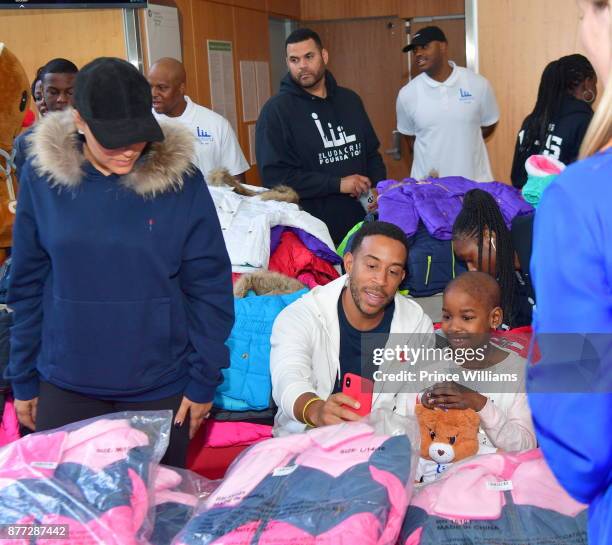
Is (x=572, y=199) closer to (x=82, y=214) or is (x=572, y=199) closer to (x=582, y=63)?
(x=82, y=214)

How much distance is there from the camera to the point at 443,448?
1.95 m

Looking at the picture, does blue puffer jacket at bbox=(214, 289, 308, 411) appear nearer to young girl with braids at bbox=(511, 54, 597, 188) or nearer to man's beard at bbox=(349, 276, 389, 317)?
man's beard at bbox=(349, 276, 389, 317)

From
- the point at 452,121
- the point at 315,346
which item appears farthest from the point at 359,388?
the point at 452,121

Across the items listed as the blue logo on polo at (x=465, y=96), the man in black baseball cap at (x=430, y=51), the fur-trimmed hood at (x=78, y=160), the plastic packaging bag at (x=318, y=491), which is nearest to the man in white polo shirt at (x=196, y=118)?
the blue logo on polo at (x=465, y=96)

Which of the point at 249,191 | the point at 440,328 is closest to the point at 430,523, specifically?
the point at 440,328

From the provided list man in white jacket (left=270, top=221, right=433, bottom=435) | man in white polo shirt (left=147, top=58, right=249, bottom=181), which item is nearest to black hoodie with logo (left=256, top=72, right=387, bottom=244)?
man in white polo shirt (left=147, top=58, right=249, bottom=181)

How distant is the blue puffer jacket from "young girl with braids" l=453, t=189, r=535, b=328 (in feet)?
2.34

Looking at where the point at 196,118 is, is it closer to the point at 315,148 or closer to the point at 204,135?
the point at 204,135

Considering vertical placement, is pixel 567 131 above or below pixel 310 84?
below

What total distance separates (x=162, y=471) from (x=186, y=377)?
0.40 metres

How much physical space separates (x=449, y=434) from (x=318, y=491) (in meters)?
0.65

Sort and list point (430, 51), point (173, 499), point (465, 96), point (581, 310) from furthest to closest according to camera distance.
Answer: point (430, 51) → point (465, 96) → point (173, 499) → point (581, 310)

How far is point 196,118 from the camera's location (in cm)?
407

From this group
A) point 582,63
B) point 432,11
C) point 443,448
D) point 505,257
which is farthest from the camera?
point 432,11
